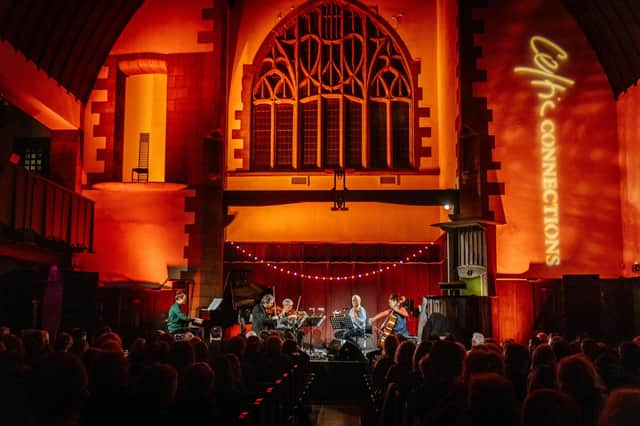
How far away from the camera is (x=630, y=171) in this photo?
49.2 ft

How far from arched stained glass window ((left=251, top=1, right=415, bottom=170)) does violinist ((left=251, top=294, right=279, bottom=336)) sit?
4.26 metres

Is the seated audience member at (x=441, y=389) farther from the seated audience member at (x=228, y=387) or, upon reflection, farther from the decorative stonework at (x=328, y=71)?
the decorative stonework at (x=328, y=71)

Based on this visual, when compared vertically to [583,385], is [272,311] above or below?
above

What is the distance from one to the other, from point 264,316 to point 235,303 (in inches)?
46.9

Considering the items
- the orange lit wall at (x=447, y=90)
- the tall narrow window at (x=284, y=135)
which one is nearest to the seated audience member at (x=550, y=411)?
the orange lit wall at (x=447, y=90)

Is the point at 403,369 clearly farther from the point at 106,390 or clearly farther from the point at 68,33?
the point at 68,33

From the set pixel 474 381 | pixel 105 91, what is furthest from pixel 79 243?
pixel 474 381

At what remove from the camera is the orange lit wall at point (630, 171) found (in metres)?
14.7

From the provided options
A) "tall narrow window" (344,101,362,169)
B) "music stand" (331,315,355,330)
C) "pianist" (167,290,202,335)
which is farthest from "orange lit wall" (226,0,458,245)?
"pianist" (167,290,202,335)

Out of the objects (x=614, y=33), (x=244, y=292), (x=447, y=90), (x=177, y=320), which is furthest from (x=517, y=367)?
(x=447, y=90)

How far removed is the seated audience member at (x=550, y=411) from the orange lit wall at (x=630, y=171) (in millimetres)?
12382

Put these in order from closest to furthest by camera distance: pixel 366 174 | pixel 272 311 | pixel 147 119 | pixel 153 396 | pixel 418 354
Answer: pixel 153 396 < pixel 418 354 < pixel 272 311 < pixel 147 119 < pixel 366 174

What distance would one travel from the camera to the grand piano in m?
15.8

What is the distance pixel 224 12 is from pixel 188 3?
827mm
